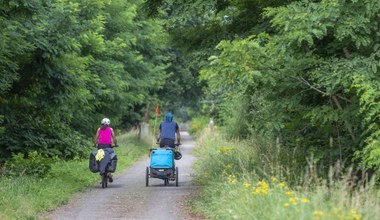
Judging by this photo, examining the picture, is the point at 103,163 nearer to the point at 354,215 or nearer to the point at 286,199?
the point at 286,199

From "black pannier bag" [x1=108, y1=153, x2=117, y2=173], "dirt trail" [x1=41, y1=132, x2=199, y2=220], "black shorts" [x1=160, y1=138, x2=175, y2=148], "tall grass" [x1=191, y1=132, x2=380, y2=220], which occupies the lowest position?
"dirt trail" [x1=41, y1=132, x2=199, y2=220]

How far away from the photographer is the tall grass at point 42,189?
37.2 ft

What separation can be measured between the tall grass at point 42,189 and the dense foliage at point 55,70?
1811 mm

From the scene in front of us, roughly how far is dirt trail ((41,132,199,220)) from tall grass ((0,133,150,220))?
0.28m

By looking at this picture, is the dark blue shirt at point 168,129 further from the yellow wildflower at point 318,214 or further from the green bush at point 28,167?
the yellow wildflower at point 318,214

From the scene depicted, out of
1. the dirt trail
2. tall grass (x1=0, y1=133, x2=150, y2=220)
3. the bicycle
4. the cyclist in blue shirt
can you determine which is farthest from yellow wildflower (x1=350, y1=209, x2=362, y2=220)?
the cyclist in blue shirt

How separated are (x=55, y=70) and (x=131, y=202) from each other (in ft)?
21.2

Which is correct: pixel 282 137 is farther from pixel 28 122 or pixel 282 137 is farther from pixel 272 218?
pixel 28 122

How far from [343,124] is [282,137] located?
11.6ft

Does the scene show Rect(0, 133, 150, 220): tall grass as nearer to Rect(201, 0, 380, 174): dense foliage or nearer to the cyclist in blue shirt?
the cyclist in blue shirt

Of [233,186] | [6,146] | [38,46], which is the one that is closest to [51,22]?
[38,46]

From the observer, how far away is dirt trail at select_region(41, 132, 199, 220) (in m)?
12.1

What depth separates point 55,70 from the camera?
1903 cm

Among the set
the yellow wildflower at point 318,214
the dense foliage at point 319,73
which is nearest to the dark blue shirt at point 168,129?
the dense foliage at point 319,73
